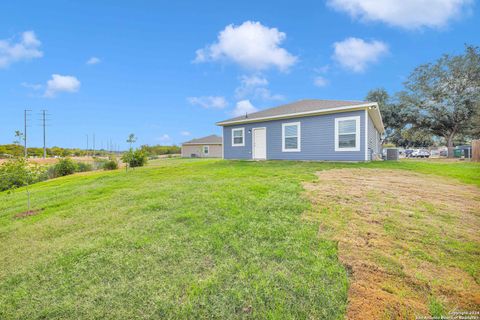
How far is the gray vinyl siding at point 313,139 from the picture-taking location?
10974 mm

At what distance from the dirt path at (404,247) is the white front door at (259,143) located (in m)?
8.75

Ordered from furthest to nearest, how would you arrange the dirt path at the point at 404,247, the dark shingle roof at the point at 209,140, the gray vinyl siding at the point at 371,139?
1. the dark shingle roof at the point at 209,140
2. the gray vinyl siding at the point at 371,139
3. the dirt path at the point at 404,247

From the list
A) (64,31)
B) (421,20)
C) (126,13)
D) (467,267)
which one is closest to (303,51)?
(421,20)

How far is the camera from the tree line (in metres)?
21.0

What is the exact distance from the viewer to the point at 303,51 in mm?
17656

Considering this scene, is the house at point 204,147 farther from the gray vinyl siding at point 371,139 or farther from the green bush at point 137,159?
the gray vinyl siding at point 371,139

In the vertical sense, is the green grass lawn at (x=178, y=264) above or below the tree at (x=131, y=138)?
below

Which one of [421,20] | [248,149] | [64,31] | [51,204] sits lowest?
[51,204]

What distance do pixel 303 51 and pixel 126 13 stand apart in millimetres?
12136

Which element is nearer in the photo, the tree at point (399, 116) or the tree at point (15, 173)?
the tree at point (15, 173)

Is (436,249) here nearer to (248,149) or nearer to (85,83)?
(248,149)

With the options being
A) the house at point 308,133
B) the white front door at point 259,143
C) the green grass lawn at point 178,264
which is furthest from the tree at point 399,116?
the green grass lawn at point 178,264

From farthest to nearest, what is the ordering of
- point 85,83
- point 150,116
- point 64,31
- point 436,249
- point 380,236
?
point 150,116
point 85,83
point 64,31
point 380,236
point 436,249

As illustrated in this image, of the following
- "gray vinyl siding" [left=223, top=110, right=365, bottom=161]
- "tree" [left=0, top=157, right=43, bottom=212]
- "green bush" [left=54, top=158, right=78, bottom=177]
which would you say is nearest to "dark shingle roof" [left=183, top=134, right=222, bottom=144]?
"green bush" [left=54, top=158, right=78, bottom=177]
